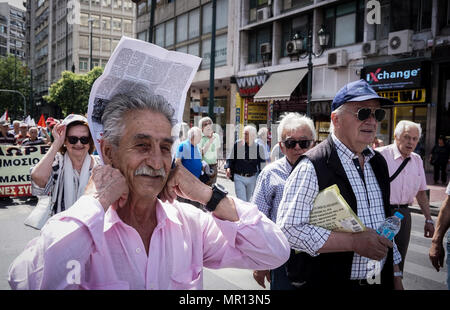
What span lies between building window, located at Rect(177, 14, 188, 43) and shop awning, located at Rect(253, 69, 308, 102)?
404 inches

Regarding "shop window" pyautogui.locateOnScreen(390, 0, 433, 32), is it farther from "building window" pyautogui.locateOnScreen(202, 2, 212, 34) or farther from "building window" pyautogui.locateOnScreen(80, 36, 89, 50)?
"building window" pyautogui.locateOnScreen(80, 36, 89, 50)

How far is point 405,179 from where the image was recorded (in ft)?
14.9

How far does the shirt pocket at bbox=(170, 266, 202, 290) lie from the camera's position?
158 cm

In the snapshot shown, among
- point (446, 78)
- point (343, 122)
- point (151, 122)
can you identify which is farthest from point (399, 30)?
point (151, 122)

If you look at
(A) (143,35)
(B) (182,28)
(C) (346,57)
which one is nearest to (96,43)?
(A) (143,35)

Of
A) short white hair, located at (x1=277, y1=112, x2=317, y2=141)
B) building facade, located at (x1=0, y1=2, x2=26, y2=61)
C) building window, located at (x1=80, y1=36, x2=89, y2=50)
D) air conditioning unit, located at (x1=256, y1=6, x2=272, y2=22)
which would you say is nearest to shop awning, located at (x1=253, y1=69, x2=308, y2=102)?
air conditioning unit, located at (x1=256, y1=6, x2=272, y2=22)

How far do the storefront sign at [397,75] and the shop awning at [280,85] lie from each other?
3.79 metres

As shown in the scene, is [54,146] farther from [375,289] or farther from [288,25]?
[288,25]

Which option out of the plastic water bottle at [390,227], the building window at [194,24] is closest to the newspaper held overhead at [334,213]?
the plastic water bottle at [390,227]

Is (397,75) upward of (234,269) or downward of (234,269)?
upward

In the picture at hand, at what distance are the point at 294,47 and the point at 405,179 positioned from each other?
17402 mm

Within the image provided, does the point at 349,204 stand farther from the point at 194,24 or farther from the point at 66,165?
the point at 194,24

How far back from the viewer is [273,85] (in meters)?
22.2

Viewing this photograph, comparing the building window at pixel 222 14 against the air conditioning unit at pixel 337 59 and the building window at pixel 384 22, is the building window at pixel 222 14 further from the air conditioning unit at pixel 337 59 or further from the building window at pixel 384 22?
the building window at pixel 384 22
